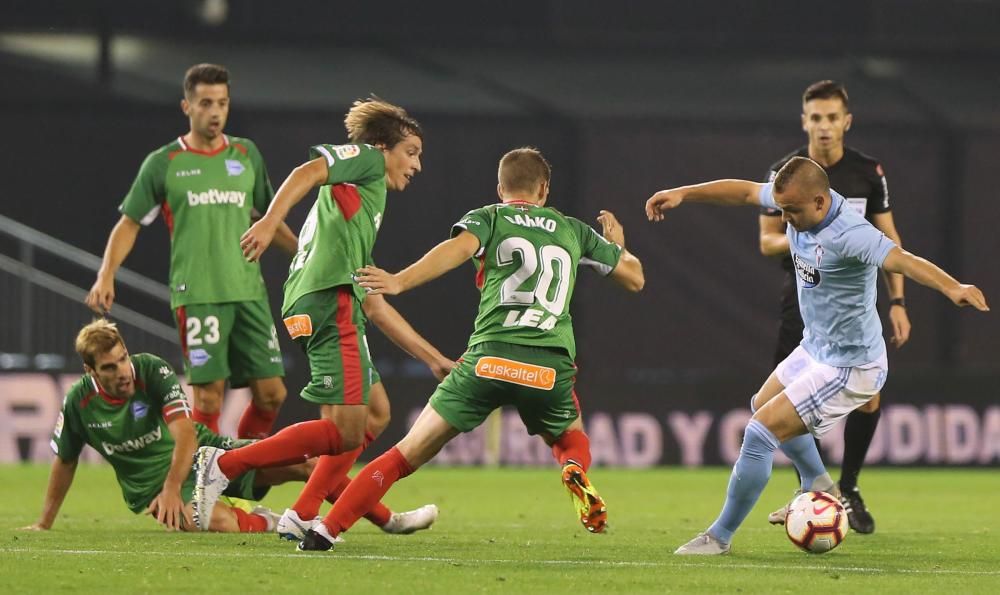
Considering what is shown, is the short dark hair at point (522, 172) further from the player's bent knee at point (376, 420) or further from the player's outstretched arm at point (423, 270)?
the player's bent knee at point (376, 420)

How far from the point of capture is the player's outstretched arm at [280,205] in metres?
6.04

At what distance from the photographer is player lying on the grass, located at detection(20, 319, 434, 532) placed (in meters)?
7.27

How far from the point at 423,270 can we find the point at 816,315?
6.04ft

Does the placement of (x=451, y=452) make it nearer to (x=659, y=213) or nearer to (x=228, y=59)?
(x=228, y=59)

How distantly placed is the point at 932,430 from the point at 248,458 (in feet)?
30.0

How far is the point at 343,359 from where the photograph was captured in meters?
6.66

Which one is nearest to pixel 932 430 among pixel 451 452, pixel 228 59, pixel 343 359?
pixel 451 452

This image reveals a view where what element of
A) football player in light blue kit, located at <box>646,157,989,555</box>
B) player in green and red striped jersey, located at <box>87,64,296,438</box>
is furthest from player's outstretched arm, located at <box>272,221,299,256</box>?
football player in light blue kit, located at <box>646,157,989,555</box>

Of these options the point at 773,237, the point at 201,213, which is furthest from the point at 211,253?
the point at 773,237

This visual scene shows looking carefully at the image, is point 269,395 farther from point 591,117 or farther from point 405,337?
point 591,117

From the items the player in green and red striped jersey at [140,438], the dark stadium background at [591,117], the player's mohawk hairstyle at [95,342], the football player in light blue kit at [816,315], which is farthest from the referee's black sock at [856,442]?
the dark stadium background at [591,117]

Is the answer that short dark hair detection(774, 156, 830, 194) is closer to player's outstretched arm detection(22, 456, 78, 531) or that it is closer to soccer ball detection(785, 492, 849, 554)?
soccer ball detection(785, 492, 849, 554)

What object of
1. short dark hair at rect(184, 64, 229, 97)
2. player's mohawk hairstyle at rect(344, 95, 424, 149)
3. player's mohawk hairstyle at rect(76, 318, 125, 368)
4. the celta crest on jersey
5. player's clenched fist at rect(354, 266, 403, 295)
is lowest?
player's mohawk hairstyle at rect(76, 318, 125, 368)

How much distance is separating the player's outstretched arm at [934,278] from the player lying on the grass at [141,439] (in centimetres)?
261
